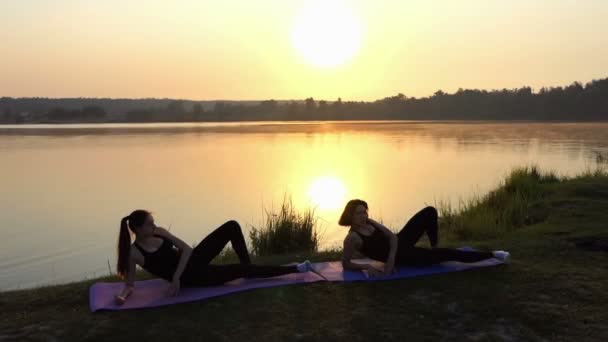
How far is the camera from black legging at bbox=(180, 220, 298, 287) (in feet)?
14.1

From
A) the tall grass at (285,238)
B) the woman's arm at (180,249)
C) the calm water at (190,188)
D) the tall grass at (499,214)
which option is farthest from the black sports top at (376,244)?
the calm water at (190,188)

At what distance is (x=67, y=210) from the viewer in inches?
437

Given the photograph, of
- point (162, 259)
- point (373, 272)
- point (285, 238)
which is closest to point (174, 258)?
point (162, 259)

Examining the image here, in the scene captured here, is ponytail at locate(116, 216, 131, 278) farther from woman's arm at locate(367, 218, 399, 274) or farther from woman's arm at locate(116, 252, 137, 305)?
woman's arm at locate(367, 218, 399, 274)

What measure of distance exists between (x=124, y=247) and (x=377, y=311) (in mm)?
1806

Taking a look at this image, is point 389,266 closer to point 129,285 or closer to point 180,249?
point 180,249

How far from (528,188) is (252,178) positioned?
7664 millimetres

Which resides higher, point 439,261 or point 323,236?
point 439,261

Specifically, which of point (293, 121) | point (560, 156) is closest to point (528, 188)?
point (560, 156)

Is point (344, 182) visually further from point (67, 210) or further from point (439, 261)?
point (439, 261)

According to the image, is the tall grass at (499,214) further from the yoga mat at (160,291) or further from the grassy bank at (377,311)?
the yoga mat at (160,291)

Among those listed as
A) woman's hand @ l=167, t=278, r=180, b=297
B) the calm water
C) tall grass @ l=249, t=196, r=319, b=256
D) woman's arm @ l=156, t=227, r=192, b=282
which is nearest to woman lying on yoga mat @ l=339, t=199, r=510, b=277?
woman's arm @ l=156, t=227, r=192, b=282

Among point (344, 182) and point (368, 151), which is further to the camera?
point (368, 151)

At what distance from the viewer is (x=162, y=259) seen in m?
4.12
